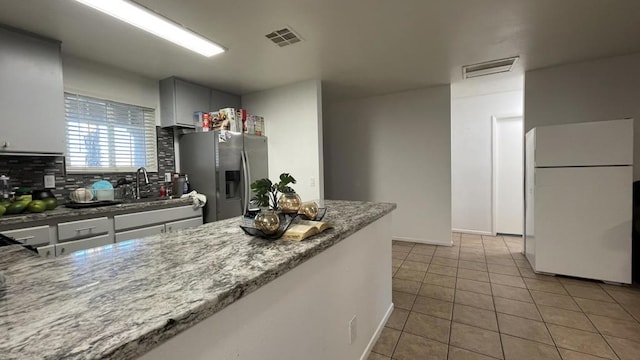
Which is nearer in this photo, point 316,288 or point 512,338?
point 316,288

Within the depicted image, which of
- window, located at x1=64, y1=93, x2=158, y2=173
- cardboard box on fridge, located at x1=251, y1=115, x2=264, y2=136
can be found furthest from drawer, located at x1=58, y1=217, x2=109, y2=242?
cardboard box on fridge, located at x1=251, y1=115, x2=264, y2=136

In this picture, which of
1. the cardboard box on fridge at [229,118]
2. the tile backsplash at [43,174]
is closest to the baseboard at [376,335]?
the cardboard box on fridge at [229,118]

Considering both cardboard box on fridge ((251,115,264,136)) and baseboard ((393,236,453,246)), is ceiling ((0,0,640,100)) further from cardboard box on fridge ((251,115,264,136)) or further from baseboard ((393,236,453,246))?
baseboard ((393,236,453,246))

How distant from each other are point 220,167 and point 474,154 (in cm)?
418

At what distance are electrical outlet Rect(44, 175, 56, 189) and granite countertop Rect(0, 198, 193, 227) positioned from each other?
1.39 feet

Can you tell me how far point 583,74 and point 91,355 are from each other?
4.54 m

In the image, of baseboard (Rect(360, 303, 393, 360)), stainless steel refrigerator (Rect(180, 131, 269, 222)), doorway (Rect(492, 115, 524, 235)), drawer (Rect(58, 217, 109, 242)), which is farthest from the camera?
doorway (Rect(492, 115, 524, 235))

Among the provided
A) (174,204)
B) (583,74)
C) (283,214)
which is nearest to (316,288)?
(283,214)

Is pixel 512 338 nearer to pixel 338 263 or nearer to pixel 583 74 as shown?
pixel 338 263

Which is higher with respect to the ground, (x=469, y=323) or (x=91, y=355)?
(x=91, y=355)

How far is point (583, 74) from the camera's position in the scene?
10.1 ft

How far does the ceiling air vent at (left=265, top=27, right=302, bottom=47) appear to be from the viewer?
2.33 m

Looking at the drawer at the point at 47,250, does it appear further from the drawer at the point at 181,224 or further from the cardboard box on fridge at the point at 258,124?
the cardboard box on fridge at the point at 258,124

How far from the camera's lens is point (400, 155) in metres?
4.33
